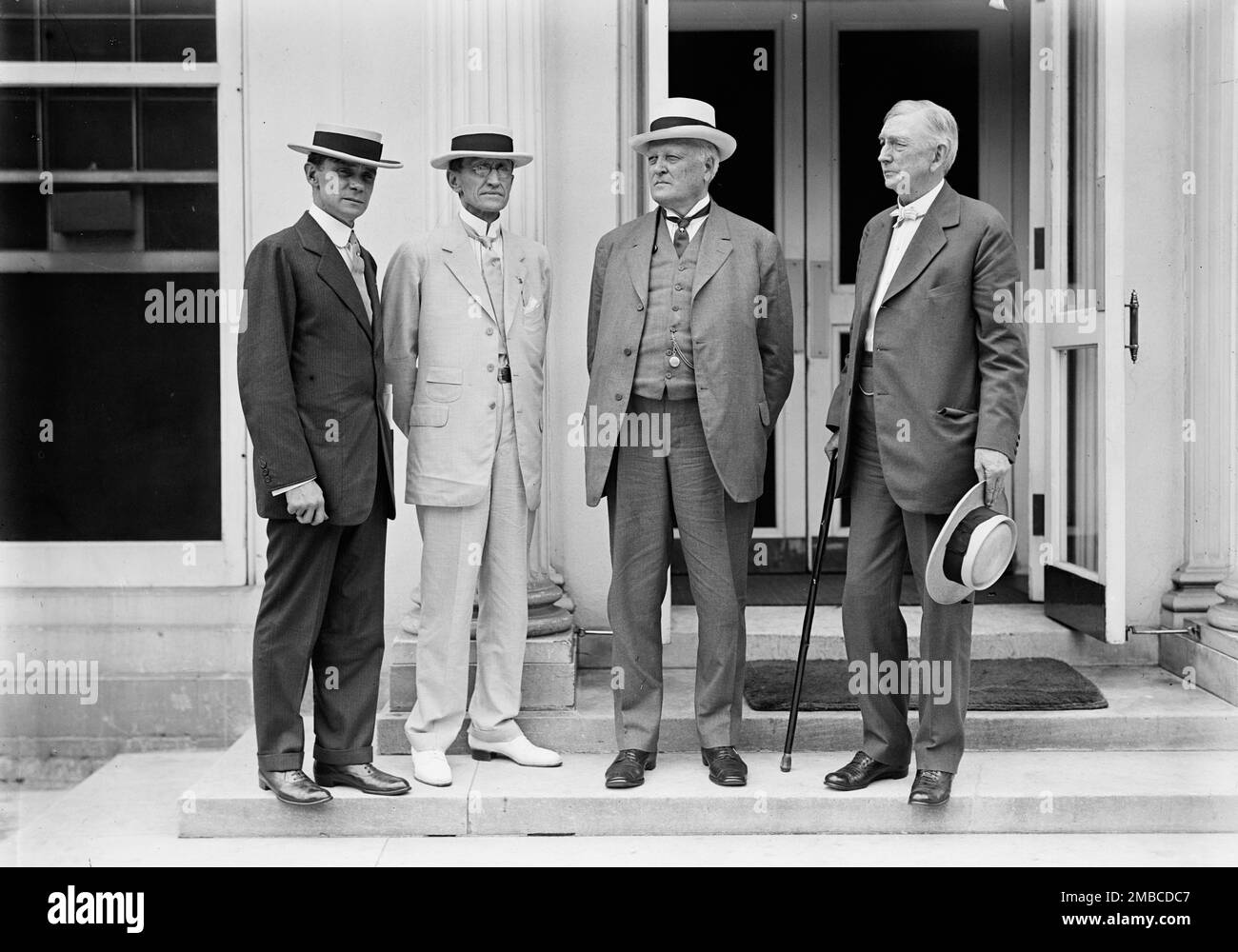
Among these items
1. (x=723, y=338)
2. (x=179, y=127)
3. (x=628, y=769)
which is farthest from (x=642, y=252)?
(x=179, y=127)

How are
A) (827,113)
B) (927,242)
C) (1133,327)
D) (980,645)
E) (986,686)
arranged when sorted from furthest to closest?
(827,113), (980,645), (1133,327), (986,686), (927,242)

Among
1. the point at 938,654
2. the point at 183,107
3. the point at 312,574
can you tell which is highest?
the point at 183,107

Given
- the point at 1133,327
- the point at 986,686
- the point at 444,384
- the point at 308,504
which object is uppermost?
the point at 1133,327

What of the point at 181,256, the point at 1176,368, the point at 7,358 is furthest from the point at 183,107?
the point at 1176,368

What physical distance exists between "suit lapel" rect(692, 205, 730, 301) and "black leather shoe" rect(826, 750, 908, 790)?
149 cm

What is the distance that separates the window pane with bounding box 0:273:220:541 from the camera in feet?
18.2

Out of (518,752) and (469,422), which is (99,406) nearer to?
(469,422)

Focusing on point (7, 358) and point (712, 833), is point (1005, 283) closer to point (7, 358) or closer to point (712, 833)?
point (712, 833)

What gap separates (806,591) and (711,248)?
91.7 inches

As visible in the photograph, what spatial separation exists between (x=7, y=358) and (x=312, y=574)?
2.22m

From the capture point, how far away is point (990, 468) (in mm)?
4004

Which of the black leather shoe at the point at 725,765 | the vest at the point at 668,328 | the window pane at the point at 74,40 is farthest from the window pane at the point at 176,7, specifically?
the black leather shoe at the point at 725,765

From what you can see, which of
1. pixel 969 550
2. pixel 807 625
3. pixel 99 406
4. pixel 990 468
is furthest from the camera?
pixel 99 406

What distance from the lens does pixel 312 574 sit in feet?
13.5
